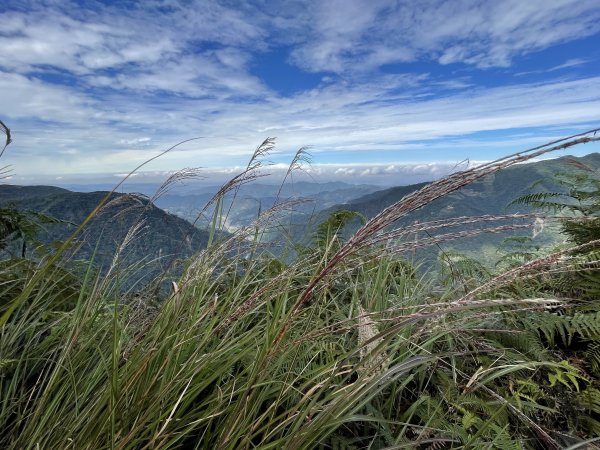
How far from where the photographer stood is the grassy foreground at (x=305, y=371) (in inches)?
38.1

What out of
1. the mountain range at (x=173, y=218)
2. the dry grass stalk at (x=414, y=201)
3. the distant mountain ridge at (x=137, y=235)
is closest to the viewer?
the dry grass stalk at (x=414, y=201)

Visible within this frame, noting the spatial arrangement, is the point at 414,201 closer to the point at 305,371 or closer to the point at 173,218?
the point at 305,371

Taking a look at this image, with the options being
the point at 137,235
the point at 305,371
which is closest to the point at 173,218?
the point at 137,235

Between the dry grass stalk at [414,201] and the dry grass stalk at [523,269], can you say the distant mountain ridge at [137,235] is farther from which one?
the dry grass stalk at [523,269]

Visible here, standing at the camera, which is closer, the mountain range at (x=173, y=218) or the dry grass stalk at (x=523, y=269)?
the dry grass stalk at (x=523, y=269)

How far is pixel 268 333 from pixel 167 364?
1.27 ft

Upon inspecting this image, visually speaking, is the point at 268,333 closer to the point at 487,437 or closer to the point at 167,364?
the point at 167,364

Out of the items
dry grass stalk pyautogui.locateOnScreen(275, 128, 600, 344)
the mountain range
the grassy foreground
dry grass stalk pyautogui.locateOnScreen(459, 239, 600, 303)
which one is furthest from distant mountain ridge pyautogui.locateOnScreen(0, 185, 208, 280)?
dry grass stalk pyautogui.locateOnScreen(459, 239, 600, 303)

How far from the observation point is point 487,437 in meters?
1.28

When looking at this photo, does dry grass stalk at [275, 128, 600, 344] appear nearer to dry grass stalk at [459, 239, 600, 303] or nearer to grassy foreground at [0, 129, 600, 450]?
grassy foreground at [0, 129, 600, 450]

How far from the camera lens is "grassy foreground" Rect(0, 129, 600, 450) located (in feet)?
3.17

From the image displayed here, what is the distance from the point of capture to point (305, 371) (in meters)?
1.67

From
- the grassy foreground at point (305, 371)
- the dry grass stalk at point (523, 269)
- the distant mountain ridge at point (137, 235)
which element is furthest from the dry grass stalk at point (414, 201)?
the distant mountain ridge at point (137, 235)

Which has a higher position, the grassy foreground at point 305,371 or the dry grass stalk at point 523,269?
the dry grass stalk at point 523,269
